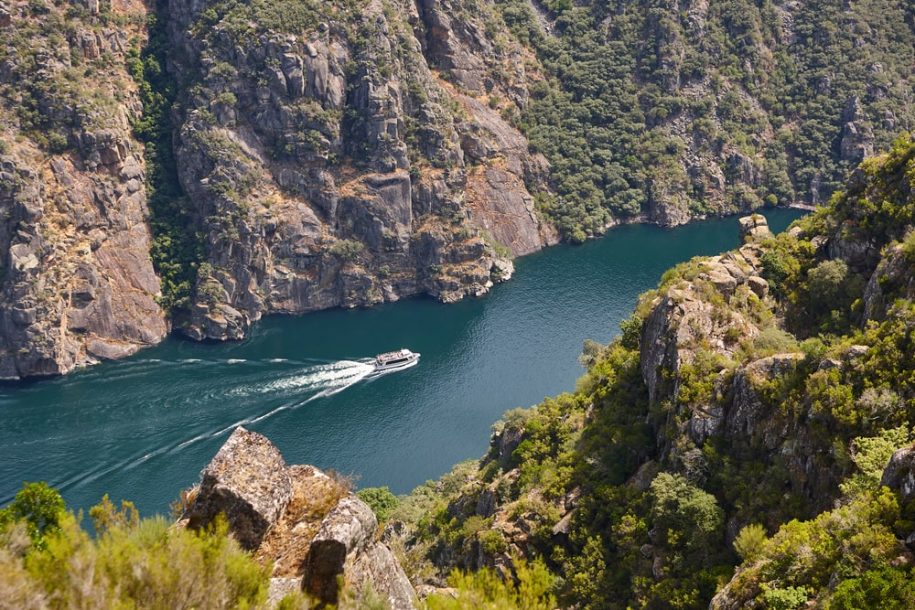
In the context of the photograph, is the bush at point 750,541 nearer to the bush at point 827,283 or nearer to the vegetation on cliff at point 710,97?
the bush at point 827,283

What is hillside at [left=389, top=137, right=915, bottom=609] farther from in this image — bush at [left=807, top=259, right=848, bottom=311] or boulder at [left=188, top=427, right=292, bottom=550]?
boulder at [left=188, top=427, right=292, bottom=550]

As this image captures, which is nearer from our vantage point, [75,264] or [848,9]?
[75,264]

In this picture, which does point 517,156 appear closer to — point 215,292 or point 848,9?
point 215,292

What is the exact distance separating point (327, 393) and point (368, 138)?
5087cm

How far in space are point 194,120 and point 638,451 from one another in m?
104

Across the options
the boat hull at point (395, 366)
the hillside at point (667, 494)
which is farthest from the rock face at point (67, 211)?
the hillside at point (667, 494)

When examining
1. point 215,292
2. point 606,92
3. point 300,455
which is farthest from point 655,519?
point 606,92

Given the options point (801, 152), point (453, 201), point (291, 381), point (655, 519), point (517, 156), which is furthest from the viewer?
point (801, 152)

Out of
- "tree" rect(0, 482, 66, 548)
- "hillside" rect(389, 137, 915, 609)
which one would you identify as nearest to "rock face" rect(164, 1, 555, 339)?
"hillside" rect(389, 137, 915, 609)

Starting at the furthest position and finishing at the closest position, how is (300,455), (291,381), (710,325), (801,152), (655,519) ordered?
(801,152) < (291,381) < (300,455) < (710,325) < (655,519)

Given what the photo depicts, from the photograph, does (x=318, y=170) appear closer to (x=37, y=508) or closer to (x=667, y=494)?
(x=667, y=494)

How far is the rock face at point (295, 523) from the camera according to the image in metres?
23.8

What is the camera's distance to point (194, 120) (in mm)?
127812

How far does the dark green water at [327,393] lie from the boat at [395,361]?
4.25 ft
